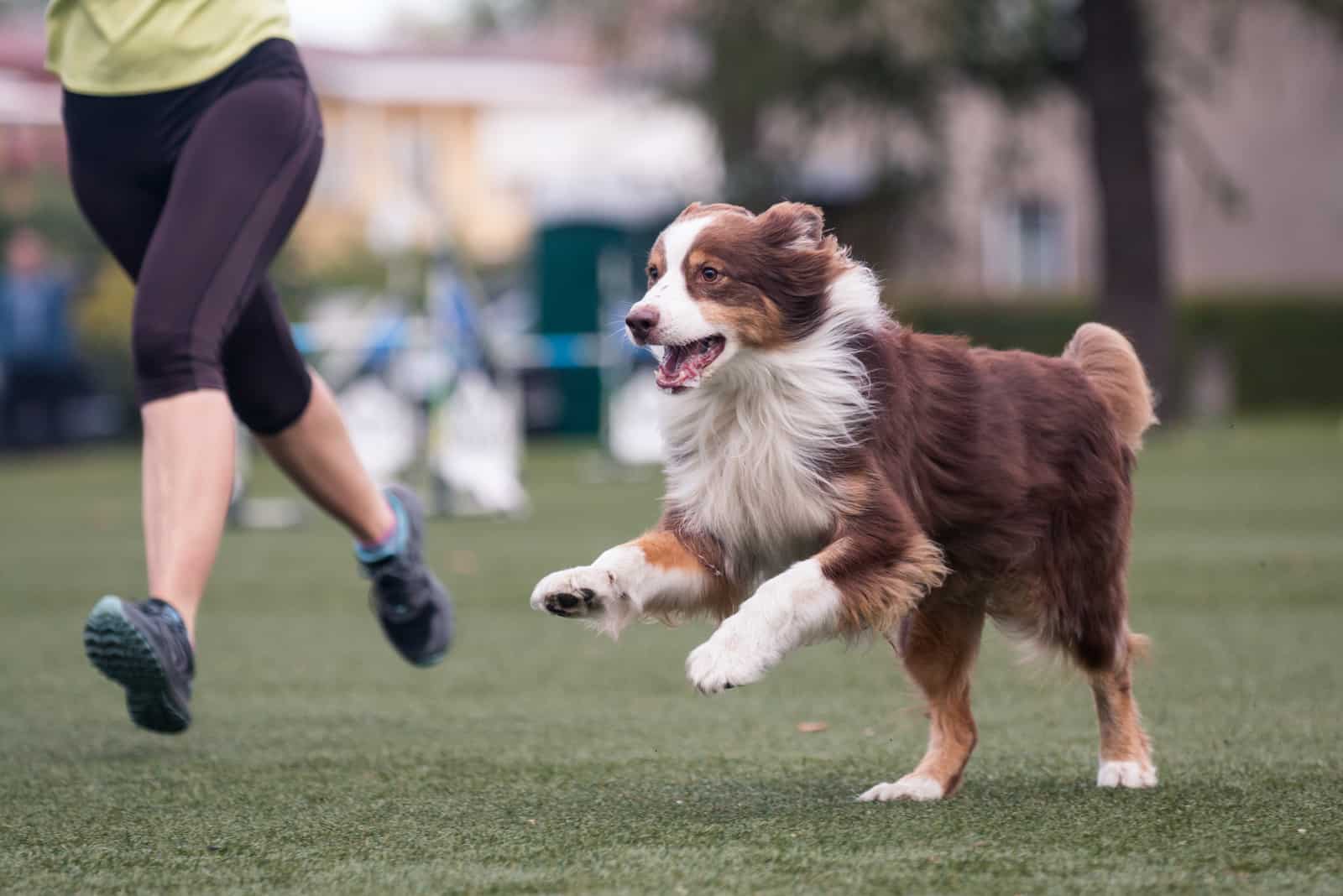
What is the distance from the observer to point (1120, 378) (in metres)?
4.32

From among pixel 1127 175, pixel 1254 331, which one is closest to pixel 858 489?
pixel 1127 175

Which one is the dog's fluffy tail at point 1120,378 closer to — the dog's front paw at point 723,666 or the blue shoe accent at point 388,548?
the dog's front paw at point 723,666

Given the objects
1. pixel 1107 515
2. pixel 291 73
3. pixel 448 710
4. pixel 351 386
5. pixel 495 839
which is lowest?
pixel 351 386

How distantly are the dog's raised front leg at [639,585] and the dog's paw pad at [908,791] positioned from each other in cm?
48

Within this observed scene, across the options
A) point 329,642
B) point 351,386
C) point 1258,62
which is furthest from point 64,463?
point 1258,62

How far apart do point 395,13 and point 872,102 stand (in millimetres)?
48758

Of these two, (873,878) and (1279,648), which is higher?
(873,878)

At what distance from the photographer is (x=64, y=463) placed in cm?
1988

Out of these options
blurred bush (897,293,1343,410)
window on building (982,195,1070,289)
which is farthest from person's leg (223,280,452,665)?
window on building (982,195,1070,289)

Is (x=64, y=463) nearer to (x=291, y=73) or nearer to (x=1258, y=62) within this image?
(x=291, y=73)

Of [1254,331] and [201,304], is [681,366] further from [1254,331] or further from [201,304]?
[1254,331]

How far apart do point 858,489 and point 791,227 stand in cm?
58

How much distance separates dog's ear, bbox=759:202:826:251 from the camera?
3.91 m

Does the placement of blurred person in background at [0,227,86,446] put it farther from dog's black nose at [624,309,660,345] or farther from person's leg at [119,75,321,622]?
dog's black nose at [624,309,660,345]
